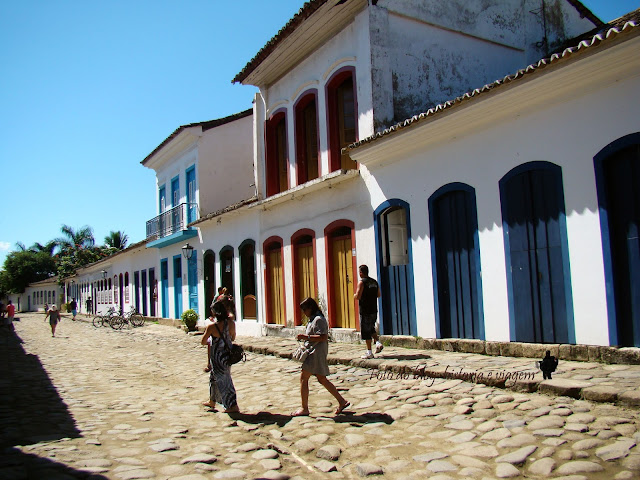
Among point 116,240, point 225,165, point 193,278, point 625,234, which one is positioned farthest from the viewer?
point 116,240

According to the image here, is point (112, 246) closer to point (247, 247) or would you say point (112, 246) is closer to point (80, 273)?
point (80, 273)

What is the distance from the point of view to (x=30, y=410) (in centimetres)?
651

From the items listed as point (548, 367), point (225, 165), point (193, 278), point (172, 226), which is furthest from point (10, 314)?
point (548, 367)

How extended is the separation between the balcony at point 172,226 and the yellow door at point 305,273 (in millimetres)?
7549

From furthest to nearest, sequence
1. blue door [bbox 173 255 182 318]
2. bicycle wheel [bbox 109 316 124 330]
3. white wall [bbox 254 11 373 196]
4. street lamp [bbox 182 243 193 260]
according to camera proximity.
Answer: bicycle wheel [bbox 109 316 124 330], blue door [bbox 173 255 182 318], street lamp [bbox 182 243 193 260], white wall [bbox 254 11 373 196]

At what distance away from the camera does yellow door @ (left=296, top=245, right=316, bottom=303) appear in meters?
12.9

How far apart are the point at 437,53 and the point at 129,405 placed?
916 centimetres

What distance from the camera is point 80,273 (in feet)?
147

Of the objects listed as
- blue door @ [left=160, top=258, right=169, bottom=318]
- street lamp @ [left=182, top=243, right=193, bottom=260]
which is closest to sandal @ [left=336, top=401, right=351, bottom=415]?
street lamp @ [left=182, top=243, right=193, bottom=260]

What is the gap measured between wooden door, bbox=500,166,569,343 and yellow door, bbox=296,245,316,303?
5739 millimetres

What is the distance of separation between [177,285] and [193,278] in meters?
2.20

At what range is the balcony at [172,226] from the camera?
2012cm

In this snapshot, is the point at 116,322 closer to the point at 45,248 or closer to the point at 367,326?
the point at 367,326

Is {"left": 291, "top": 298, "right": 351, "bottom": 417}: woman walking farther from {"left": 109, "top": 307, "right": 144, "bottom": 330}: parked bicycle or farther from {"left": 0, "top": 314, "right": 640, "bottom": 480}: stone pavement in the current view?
{"left": 109, "top": 307, "right": 144, "bottom": 330}: parked bicycle
